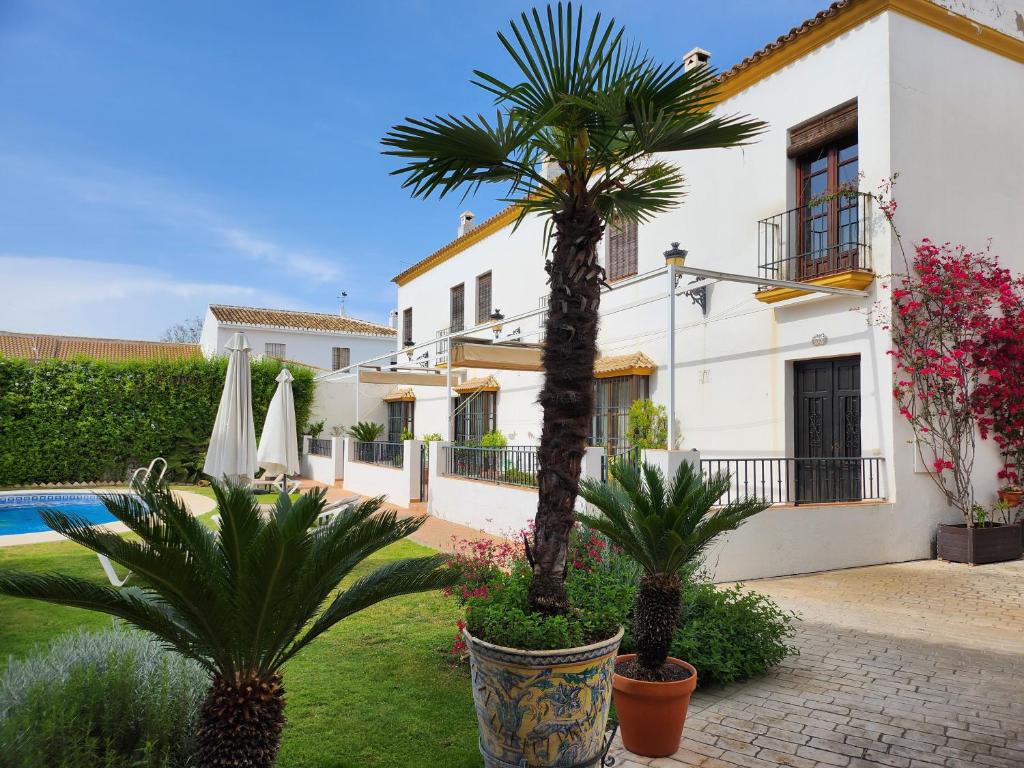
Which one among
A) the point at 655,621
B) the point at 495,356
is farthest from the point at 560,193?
the point at 495,356

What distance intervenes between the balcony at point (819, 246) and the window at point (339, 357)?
29467mm

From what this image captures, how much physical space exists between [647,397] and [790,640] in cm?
749

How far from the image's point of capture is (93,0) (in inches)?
339

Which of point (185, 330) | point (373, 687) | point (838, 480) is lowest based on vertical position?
point (373, 687)

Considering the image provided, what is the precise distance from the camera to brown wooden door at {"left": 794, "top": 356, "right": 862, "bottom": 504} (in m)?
9.62

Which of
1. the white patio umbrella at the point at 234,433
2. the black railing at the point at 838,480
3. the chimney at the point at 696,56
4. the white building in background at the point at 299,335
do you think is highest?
the chimney at the point at 696,56

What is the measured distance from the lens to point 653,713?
12.4 feet

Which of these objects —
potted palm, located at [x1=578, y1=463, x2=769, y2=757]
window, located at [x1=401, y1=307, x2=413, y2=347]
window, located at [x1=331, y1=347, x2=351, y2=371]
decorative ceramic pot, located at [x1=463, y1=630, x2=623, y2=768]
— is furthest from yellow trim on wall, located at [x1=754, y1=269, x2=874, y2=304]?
window, located at [x1=331, y1=347, x2=351, y2=371]

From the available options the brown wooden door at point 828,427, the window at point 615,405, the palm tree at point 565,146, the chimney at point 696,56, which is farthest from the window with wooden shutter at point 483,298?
the palm tree at point 565,146

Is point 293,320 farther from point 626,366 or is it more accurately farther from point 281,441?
point 626,366

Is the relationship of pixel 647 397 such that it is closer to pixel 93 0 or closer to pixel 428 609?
pixel 428 609

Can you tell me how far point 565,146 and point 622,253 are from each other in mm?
10825

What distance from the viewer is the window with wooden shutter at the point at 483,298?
19.3m

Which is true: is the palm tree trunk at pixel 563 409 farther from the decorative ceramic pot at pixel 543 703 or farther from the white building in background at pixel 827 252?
the white building in background at pixel 827 252
